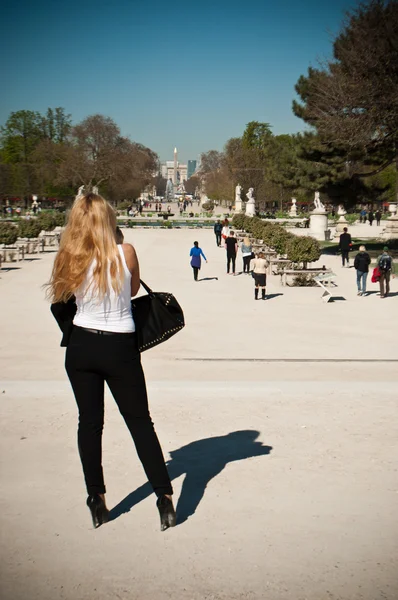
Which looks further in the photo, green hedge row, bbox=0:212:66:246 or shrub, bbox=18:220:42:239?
shrub, bbox=18:220:42:239

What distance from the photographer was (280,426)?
608 cm

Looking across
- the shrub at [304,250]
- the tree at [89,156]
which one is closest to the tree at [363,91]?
the shrub at [304,250]

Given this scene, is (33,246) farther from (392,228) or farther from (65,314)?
(65,314)

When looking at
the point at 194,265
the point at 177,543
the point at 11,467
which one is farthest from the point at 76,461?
the point at 194,265

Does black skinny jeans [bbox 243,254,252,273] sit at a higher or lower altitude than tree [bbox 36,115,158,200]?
lower

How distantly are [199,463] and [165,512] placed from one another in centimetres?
118

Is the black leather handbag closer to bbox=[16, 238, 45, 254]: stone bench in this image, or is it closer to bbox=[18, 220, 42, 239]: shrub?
bbox=[16, 238, 45, 254]: stone bench

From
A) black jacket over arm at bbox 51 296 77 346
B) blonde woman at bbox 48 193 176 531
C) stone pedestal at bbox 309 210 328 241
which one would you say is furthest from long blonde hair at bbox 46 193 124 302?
stone pedestal at bbox 309 210 328 241

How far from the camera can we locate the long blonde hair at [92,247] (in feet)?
12.3

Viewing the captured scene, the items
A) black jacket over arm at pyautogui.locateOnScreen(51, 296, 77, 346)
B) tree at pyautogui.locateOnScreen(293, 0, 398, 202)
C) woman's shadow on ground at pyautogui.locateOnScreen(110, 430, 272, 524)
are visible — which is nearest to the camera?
black jacket over arm at pyautogui.locateOnScreen(51, 296, 77, 346)

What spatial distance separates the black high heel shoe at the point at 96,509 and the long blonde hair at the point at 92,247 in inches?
48.0

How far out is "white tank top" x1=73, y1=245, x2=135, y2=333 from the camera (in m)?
3.78

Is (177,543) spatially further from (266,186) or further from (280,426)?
→ (266,186)

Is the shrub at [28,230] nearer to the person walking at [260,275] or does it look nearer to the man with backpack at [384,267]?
the person walking at [260,275]
